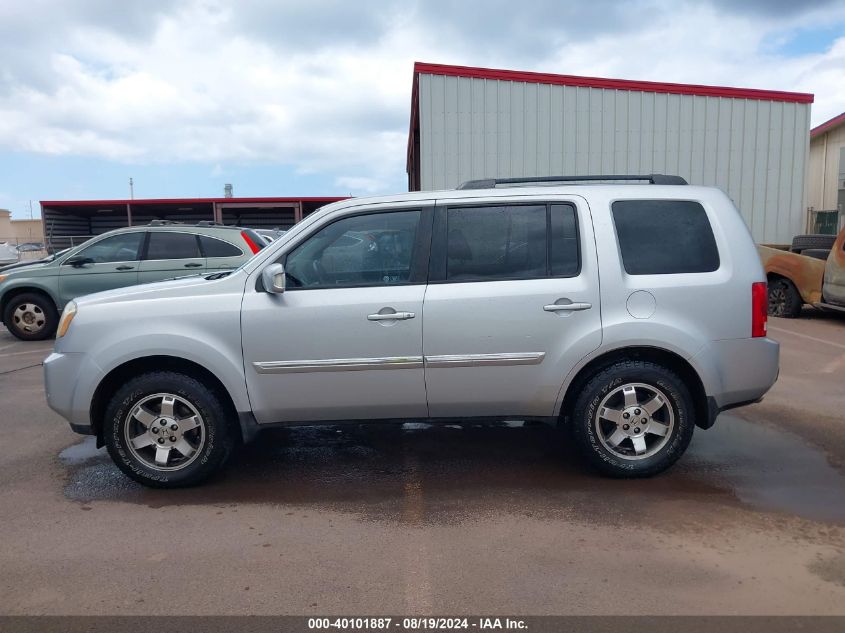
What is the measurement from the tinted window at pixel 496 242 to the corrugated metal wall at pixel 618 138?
12.2 meters

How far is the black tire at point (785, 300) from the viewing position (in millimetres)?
11711

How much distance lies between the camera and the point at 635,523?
3861mm

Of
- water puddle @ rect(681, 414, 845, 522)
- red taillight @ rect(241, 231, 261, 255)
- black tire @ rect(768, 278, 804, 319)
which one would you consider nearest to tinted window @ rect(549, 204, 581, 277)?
water puddle @ rect(681, 414, 845, 522)

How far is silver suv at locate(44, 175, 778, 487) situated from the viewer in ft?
14.0

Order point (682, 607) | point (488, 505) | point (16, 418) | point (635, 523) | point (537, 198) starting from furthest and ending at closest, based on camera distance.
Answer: point (16, 418), point (537, 198), point (488, 505), point (635, 523), point (682, 607)

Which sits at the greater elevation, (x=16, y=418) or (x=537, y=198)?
(x=537, y=198)

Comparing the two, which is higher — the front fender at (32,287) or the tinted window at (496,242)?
the tinted window at (496,242)

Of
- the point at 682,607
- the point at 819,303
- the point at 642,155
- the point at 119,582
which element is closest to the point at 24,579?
the point at 119,582

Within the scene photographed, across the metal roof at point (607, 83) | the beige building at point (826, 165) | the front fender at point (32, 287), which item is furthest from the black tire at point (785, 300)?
the beige building at point (826, 165)

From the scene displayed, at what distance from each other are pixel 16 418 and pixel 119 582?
12.3ft

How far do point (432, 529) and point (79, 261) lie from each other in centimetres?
882

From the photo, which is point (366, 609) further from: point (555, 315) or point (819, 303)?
point (819, 303)

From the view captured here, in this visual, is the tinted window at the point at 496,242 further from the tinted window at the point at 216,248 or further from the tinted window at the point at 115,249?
the tinted window at the point at 115,249

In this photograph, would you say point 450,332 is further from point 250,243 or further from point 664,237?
point 250,243
